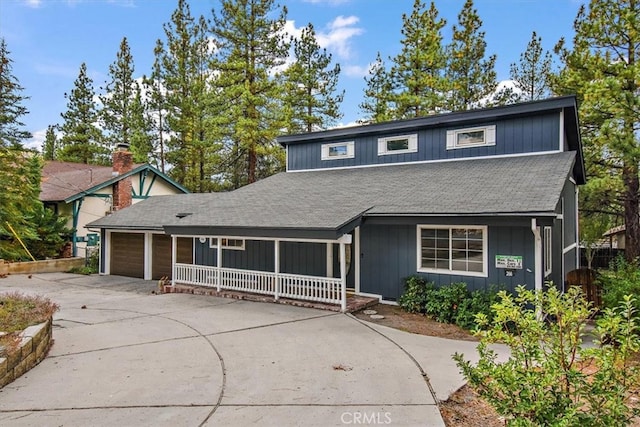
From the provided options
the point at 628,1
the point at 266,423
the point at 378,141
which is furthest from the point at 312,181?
the point at 628,1

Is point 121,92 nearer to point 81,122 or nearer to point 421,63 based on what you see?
point 81,122

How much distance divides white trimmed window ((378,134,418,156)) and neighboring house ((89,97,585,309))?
0.04 m

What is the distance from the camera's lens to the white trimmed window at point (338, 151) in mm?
14562

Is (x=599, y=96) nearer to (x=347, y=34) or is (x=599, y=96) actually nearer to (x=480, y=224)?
(x=480, y=224)

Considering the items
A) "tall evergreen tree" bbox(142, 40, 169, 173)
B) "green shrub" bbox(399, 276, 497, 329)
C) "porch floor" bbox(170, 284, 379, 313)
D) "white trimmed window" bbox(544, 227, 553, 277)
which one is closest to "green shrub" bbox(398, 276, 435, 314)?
"green shrub" bbox(399, 276, 497, 329)

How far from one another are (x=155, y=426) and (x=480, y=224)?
6.95 metres

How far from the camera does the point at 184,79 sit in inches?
1089

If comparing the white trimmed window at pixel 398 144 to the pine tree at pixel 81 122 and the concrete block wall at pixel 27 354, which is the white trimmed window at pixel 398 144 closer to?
the concrete block wall at pixel 27 354

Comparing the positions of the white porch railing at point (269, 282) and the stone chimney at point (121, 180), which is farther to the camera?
the stone chimney at point (121, 180)

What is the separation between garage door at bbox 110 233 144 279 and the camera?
53.0ft

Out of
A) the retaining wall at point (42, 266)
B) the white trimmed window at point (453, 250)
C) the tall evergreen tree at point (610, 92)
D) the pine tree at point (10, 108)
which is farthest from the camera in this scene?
the retaining wall at point (42, 266)

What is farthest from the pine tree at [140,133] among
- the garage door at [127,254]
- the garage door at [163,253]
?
the garage door at [163,253]

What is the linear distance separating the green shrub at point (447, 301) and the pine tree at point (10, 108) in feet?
33.5

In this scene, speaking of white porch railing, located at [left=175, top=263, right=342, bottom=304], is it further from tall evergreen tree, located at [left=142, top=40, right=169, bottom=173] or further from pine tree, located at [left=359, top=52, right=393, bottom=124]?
tall evergreen tree, located at [left=142, top=40, right=169, bottom=173]
